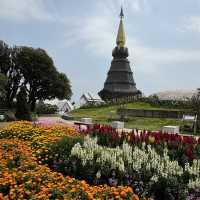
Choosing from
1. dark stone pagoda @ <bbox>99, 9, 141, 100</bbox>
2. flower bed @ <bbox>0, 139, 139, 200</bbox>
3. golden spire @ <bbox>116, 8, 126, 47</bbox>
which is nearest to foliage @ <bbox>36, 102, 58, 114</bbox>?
dark stone pagoda @ <bbox>99, 9, 141, 100</bbox>

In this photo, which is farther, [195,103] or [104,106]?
[104,106]

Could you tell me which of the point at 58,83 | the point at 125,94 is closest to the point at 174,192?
the point at 58,83

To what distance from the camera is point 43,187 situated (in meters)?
7.93

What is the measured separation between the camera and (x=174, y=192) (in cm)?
889

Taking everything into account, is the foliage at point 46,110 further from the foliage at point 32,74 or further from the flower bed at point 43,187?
the flower bed at point 43,187

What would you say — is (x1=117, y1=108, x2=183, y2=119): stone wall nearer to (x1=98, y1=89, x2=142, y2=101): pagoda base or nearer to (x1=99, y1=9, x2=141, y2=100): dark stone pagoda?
(x1=98, y1=89, x2=142, y2=101): pagoda base

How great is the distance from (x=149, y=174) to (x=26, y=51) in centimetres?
5520

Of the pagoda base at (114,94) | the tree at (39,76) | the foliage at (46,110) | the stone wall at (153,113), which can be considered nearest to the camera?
the stone wall at (153,113)

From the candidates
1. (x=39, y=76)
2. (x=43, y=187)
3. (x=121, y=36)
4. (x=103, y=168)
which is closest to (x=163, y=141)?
(x=103, y=168)

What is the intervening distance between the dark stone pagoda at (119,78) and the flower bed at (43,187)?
74.3 metres

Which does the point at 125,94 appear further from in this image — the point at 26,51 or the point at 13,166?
the point at 13,166

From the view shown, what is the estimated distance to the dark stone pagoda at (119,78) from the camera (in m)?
85.5

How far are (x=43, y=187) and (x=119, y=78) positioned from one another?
7982 cm

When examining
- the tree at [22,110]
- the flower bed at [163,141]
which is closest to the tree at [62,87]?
the tree at [22,110]
